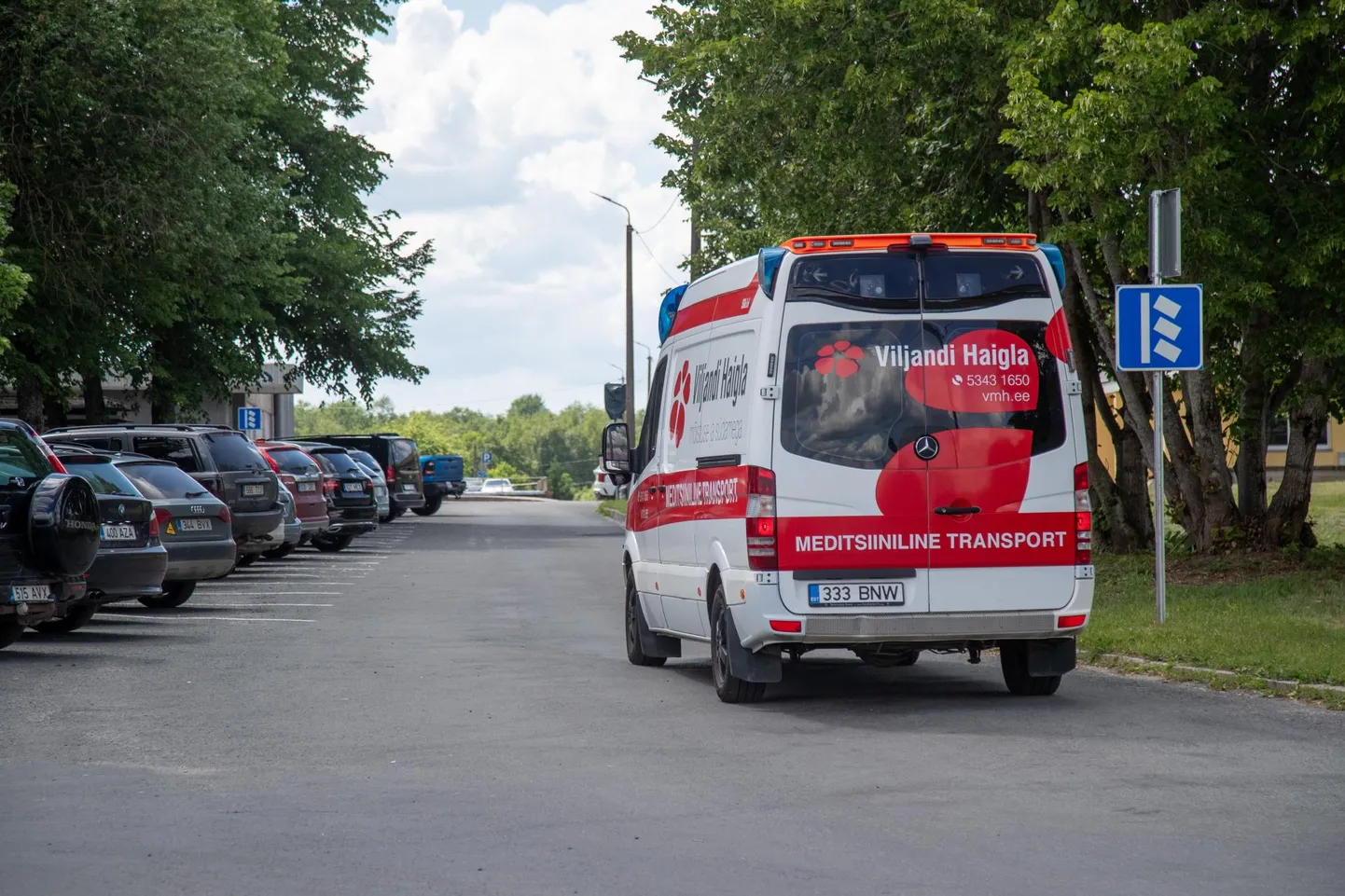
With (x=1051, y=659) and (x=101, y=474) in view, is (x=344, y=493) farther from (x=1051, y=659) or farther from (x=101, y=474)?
(x=1051, y=659)

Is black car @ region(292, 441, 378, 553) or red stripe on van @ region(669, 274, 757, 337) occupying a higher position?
red stripe on van @ region(669, 274, 757, 337)

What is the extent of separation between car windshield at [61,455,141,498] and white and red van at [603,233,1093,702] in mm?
7159

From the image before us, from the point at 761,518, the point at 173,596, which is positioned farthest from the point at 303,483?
the point at 761,518

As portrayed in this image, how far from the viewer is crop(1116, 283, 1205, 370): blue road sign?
557 inches

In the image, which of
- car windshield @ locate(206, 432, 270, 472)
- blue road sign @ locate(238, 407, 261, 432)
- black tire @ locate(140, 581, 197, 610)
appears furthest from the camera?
blue road sign @ locate(238, 407, 261, 432)

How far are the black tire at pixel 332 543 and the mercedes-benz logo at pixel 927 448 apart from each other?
22.5 meters

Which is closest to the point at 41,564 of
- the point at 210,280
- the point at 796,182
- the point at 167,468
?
the point at 167,468

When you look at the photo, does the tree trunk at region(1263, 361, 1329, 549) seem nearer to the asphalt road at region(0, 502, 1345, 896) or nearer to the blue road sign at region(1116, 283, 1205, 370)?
the blue road sign at region(1116, 283, 1205, 370)

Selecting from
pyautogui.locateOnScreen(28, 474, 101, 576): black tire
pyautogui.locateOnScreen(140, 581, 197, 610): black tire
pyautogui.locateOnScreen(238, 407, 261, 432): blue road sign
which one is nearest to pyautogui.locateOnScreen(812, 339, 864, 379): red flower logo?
pyautogui.locateOnScreen(28, 474, 101, 576): black tire

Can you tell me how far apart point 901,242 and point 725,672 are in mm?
2745

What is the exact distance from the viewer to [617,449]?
1346 centimetres

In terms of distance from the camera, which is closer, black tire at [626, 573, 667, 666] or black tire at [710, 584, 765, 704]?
black tire at [710, 584, 765, 704]

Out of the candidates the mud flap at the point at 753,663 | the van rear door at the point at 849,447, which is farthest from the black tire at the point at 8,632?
the van rear door at the point at 849,447

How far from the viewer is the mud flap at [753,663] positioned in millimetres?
10773
